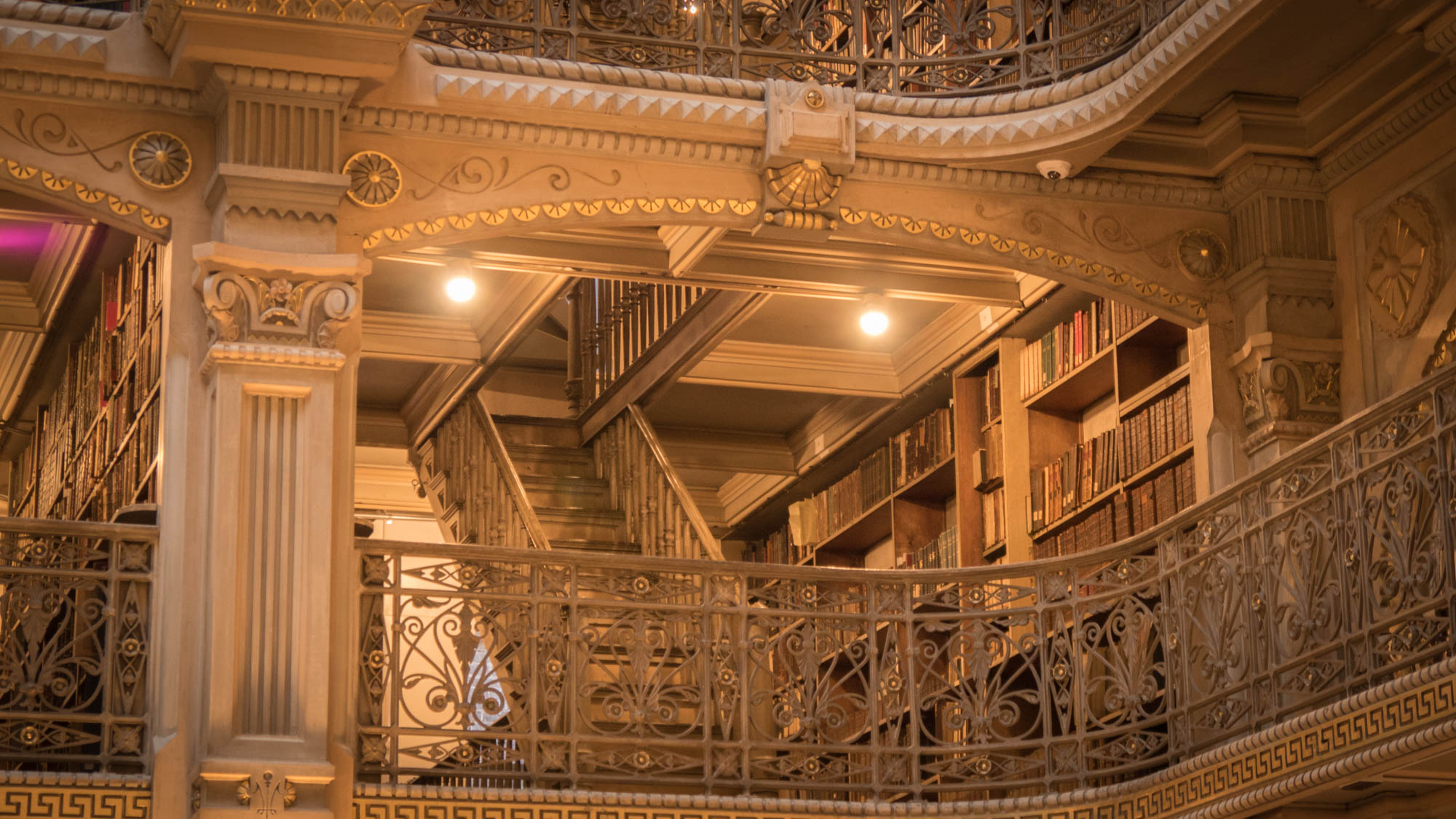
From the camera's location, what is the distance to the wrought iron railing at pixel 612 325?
1047cm

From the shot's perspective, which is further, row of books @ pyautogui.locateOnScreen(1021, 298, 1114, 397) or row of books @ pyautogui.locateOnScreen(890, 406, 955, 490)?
row of books @ pyautogui.locateOnScreen(890, 406, 955, 490)

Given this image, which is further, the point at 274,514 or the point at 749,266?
the point at 749,266

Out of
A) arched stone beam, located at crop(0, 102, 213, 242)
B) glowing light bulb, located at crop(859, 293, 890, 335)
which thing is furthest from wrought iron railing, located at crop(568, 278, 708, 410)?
arched stone beam, located at crop(0, 102, 213, 242)

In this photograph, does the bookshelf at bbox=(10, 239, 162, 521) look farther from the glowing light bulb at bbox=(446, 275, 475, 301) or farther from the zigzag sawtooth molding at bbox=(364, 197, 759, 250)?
the glowing light bulb at bbox=(446, 275, 475, 301)

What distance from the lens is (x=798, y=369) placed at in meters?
10.8

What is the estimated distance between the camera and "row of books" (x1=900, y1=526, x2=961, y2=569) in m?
9.94

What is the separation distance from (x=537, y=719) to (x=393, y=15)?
2.22 meters

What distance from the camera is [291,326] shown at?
680cm

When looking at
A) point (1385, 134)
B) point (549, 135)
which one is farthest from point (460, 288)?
point (1385, 134)

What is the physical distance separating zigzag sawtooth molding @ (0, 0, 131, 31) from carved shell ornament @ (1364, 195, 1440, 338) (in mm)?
4152

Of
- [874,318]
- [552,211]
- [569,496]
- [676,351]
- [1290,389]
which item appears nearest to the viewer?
[552,211]

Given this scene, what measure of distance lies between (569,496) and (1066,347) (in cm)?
261

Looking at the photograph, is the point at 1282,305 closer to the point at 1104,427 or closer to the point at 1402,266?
the point at 1402,266

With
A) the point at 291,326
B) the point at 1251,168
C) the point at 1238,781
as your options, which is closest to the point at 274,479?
the point at 291,326
